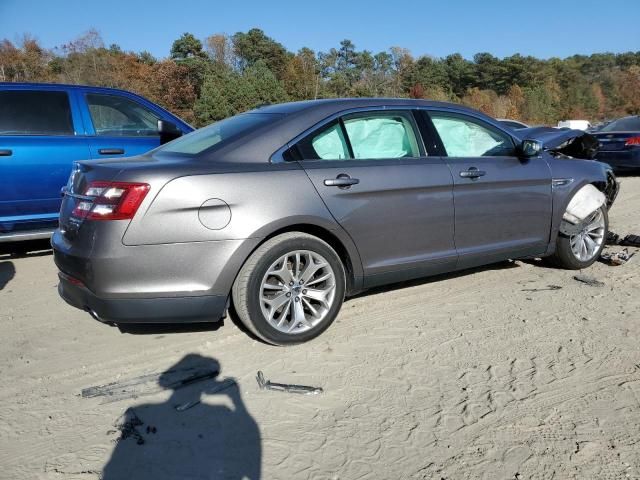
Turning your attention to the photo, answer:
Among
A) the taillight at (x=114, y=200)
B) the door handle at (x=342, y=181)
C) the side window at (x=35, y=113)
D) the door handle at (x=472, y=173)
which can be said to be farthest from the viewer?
the side window at (x=35, y=113)

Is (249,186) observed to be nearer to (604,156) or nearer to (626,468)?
(626,468)

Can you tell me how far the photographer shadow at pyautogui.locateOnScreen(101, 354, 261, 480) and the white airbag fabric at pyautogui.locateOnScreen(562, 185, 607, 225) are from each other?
3469 millimetres

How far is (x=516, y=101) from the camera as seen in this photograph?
56750 mm

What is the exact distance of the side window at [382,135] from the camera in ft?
12.4

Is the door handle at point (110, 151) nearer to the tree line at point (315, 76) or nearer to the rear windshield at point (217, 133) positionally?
the rear windshield at point (217, 133)

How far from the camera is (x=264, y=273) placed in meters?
3.26

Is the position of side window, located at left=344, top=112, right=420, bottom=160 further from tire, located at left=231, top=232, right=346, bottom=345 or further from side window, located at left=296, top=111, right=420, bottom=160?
tire, located at left=231, top=232, right=346, bottom=345

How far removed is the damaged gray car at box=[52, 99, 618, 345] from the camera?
9.87 ft

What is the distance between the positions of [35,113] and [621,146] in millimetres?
11437

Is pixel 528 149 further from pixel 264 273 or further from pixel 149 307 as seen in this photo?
pixel 149 307

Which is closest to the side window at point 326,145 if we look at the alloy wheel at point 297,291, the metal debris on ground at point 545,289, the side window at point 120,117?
the alloy wheel at point 297,291

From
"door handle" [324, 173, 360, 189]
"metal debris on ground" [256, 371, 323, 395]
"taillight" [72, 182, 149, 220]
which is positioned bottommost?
"metal debris on ground" [256, 371, 323, 395]

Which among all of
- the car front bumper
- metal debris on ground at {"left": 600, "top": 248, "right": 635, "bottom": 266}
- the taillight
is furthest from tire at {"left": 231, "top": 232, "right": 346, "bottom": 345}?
the car front bumper

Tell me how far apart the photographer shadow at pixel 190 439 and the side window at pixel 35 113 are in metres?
3.76
